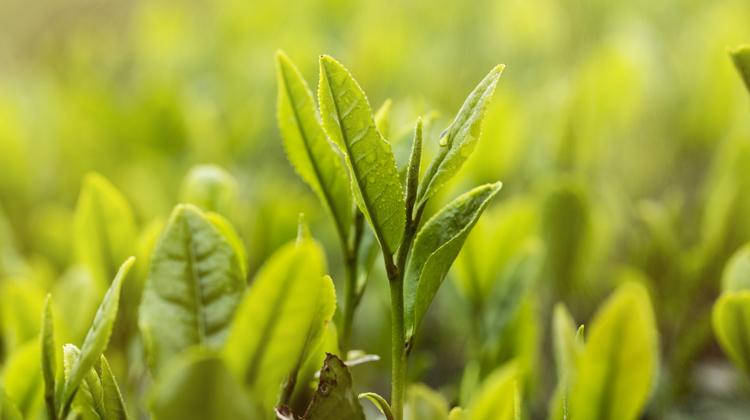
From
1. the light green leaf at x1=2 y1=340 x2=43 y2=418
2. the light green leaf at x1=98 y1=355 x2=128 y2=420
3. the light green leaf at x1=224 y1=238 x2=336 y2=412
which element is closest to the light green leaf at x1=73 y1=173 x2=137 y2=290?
the light green leaf at x1=2 y1=340 x2=43 y2=418

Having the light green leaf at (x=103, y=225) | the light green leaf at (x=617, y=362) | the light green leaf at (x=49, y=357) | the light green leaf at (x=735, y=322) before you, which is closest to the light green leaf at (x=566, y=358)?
the light green leaf at (x=617, y=362)

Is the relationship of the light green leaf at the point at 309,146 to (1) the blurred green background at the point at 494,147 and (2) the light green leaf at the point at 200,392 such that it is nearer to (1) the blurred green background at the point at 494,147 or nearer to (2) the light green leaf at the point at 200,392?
(1) the blurred green background at the point at 494,147

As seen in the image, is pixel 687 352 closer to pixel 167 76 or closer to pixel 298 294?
pixel 298 294

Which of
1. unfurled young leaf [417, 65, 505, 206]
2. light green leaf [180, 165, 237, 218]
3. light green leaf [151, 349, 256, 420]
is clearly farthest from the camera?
light green leaf [180, 165, 237, 218]

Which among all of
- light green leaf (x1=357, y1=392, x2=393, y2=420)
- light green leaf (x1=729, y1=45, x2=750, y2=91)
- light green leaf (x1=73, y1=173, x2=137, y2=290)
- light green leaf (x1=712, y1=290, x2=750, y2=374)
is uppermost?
light green leaf (x1=729, y1=45, x2=750, y2=91)

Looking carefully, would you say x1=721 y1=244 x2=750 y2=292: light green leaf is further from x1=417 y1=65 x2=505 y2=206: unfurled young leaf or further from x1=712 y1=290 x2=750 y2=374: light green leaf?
x1=417 y1=65 x2=505 y2=206: unfurled young leaf

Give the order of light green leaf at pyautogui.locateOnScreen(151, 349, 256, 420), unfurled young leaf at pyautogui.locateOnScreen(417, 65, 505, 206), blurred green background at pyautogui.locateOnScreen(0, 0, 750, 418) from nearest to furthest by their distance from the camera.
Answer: light green leaf at pyautogui.locateOnScreen(151, 349, 256, 420) < unfurled young leaf at pyautogui.locateOnScreen(417, 65, 505, 206) < blurred green background at pyautogui.locateOnScreen(0, 0, 750, 418)

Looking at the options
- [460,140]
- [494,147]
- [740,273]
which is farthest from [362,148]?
[494,147]
